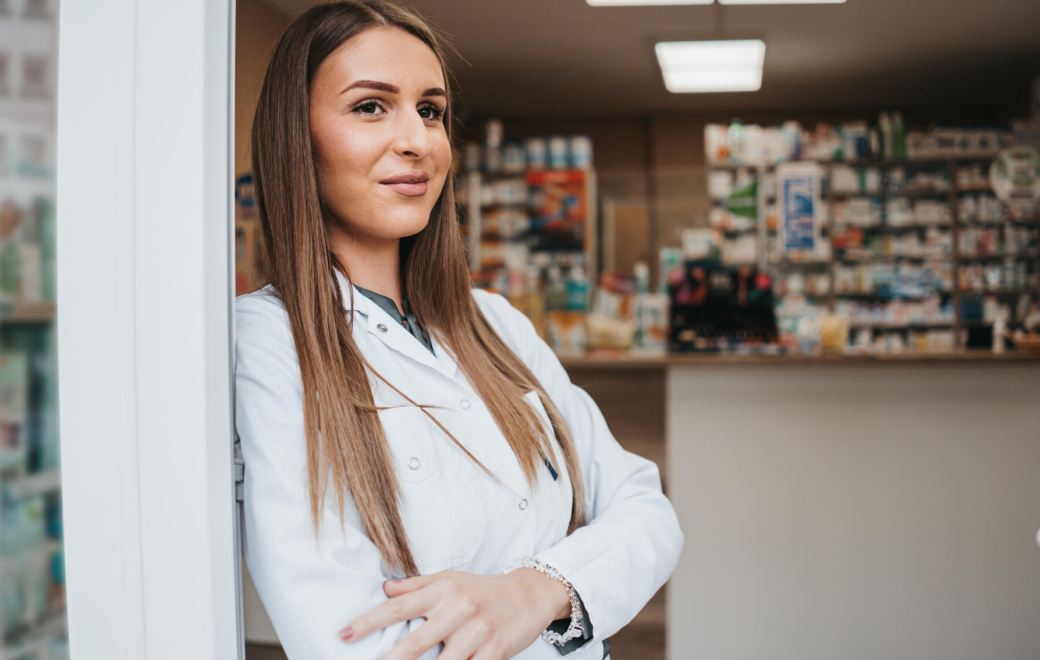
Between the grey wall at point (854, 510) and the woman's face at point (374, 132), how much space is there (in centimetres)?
217

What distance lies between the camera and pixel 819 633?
271 centimetres

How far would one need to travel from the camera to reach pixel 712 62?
4.09m

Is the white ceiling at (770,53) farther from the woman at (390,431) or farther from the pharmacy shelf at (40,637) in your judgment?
the pharmacy shelf at (40,637)

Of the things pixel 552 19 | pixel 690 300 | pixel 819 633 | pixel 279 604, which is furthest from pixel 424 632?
pixel 552 19

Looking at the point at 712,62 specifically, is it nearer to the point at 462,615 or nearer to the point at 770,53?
the point at 770,53

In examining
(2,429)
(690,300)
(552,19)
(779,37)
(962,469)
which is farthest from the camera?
(779,37)

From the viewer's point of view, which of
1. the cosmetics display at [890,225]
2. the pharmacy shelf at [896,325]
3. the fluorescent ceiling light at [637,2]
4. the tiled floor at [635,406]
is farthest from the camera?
the pharmacy shelf at [896,325]

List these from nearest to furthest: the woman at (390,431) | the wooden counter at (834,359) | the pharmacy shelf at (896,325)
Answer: the woman at (390,431), the wooden counter at (834,359), the pharmacy shelf at (896,325)

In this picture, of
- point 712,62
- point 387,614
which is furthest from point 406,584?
point 712,62

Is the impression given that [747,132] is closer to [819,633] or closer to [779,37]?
[779,37]

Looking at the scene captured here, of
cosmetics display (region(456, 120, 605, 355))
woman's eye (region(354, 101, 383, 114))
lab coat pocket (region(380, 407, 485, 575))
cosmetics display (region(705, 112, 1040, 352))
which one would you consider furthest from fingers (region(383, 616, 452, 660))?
cosmetics display (region(705, 112, 1040, 352))

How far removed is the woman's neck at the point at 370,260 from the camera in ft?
3.11

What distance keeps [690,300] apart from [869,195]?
2770 mm

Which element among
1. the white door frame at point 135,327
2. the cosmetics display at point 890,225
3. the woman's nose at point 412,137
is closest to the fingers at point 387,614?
the white door frame at point 135,327
